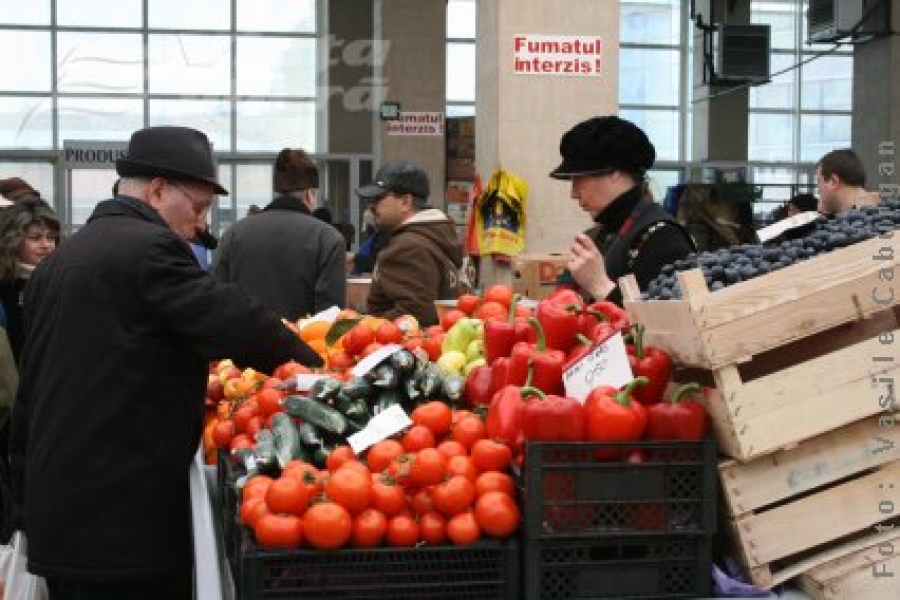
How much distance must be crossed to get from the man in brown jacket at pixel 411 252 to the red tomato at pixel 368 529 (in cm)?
288

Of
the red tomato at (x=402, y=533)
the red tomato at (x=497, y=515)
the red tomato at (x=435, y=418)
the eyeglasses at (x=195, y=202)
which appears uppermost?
the eyeglasses at (x=195, y=202)

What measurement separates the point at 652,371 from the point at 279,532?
80cm

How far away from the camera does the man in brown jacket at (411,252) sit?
5273mm

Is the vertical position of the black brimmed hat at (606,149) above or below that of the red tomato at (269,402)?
above

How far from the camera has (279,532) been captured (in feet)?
7.39

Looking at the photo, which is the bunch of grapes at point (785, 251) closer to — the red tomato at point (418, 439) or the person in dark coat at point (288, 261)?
the red tomato at point (418, 439)

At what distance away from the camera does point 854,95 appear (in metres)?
14.5

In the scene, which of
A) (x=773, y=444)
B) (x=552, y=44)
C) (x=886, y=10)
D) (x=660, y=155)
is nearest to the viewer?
(x=773, y=444)

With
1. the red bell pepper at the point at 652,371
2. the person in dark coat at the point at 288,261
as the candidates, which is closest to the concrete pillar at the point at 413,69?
the person in dark coat at the point at 288,261

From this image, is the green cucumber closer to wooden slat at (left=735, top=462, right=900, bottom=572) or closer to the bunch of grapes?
the bunch of grapes

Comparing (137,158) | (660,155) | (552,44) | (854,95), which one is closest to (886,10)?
(854,95)

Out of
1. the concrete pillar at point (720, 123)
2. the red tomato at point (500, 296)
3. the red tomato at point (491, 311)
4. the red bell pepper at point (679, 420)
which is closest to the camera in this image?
the red bell pepper at point (679, 420)

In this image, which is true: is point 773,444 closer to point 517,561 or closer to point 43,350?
point 517,561

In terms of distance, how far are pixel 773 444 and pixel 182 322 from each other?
53.5 inches
